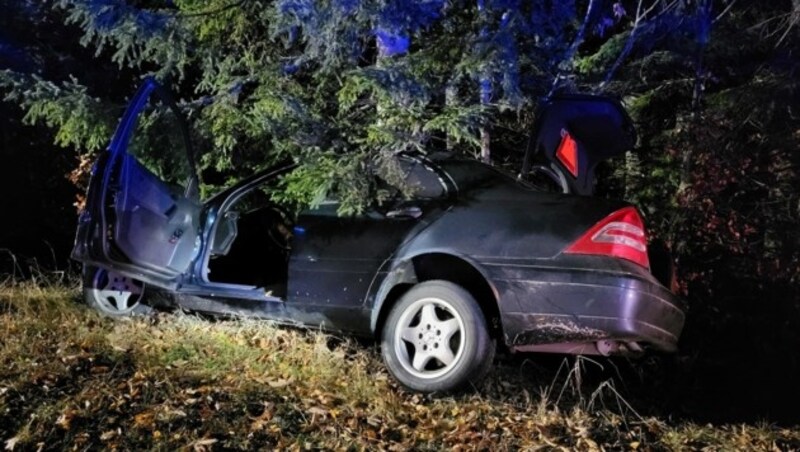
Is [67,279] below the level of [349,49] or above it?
below

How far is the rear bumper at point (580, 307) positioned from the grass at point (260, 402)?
0.48m

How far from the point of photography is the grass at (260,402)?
11.2 feet

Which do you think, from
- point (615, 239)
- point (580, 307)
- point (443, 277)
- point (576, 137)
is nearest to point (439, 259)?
point (443, 277)

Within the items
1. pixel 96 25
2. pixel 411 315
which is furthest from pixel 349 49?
pixel 411 315

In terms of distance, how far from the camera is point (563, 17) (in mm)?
5867

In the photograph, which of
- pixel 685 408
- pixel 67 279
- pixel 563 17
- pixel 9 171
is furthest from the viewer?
pixel 9 171

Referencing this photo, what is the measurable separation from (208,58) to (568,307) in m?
4.94

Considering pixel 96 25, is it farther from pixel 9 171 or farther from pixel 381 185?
pixel 9 171

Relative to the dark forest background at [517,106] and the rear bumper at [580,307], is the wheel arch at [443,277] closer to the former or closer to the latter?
the rear bumper at [580,307]

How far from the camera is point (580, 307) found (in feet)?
12.1

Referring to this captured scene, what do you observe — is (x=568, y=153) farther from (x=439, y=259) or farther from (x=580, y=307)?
(x=580, y=307)

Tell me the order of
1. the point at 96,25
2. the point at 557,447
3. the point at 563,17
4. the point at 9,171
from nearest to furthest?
1. the point at 557,447
2. the point at 563,17
3. the point at 96,25
4. the point at 9,171

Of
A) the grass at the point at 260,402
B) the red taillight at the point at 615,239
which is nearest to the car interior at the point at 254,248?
the grass at the point at 260,402

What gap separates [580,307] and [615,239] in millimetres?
427
